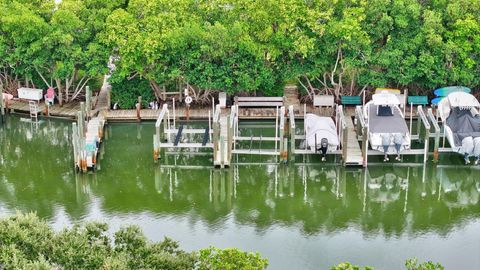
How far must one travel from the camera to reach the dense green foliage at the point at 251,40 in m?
39.8

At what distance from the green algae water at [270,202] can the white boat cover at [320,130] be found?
1220mm

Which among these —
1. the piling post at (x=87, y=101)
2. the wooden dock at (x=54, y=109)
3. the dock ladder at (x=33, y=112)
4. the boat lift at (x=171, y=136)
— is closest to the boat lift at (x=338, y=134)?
the boat lift at (x=171, y=136)

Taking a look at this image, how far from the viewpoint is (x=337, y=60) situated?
40.8m

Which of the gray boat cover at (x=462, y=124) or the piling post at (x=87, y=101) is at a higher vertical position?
the piling post at (x=87, y=101)

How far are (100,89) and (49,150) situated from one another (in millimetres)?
7264

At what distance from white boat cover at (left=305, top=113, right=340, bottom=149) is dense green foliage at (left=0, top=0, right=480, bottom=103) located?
147 inches

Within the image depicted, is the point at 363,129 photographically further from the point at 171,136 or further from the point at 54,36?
the point at 54,36

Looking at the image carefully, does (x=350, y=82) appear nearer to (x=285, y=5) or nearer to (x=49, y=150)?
(x=285, y=5)

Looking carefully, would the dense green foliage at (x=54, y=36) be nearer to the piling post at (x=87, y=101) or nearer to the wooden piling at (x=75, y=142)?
the piling post at (x=87, y=101)

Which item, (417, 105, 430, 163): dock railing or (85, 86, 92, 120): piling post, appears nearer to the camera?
(417, 105, 430, 163): dock railing

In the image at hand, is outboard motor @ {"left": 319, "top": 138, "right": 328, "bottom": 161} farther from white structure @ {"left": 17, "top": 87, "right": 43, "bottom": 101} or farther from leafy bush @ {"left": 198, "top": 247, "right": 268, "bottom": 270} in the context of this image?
white structure @ {"left": 17, "top": 87, "right": 43, "bottom": 101}

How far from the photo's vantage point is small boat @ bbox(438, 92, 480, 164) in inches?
1399

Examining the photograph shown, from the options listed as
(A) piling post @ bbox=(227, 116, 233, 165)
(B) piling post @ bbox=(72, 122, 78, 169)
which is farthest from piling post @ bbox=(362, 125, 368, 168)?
(B) piling post @ bbox=(72, 122, 78, 169)

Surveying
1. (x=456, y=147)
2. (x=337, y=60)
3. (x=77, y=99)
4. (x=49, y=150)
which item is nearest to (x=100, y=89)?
(x=77, y=99)
